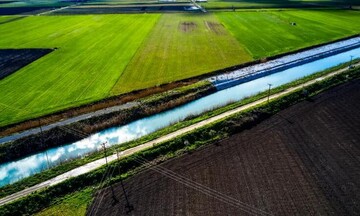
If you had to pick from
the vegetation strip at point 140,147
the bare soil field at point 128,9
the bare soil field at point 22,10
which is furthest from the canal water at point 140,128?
the bare soil field at point 22,10

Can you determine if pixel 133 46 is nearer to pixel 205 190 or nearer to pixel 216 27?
pixel 216 27

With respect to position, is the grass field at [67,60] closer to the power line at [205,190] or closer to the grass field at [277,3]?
the power line at [205,190]

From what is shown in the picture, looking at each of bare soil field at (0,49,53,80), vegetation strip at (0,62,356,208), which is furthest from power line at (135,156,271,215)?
bare soil field at (0,49,53,80)

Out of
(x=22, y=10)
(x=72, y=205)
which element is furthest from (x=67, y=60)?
(x=22, y=10)

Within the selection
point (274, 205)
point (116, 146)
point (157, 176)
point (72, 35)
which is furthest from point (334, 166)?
point (72, 35)

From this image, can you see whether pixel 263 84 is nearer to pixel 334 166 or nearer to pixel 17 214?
pixel 334 166

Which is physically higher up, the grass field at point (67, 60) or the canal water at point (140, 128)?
the grass field at point (67, 60)
